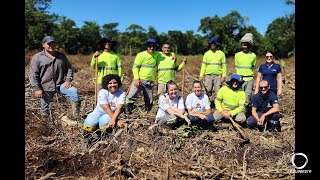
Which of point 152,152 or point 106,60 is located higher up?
point 106,60

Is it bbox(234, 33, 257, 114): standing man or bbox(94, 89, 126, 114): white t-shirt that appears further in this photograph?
bbox(234, 33, 257, 114): standing man

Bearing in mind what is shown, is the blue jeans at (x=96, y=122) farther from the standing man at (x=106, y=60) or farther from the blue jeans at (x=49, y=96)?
the standing man at (x=106, y=60)

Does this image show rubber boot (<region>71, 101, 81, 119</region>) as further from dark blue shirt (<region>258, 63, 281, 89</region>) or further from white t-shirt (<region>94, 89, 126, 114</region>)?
dark blue shirt (<region>258, 63, 281, 89</region>)

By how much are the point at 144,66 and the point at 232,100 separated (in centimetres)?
188

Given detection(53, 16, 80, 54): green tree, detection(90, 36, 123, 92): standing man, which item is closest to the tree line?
detection(53, 16, 80, 54): green tree

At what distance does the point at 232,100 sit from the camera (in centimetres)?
585

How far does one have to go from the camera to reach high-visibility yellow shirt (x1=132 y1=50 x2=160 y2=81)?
647 centimetres

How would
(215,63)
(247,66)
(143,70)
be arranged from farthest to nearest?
(215,63) → (247,66) → (143,70)

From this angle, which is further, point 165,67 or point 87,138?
point 165,67

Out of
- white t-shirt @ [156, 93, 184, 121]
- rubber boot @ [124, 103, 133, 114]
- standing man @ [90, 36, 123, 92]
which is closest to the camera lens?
white t-shirt @ [156, 93, 184, 121]

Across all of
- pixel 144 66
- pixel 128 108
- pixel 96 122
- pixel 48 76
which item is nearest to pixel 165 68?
pixel 144 66

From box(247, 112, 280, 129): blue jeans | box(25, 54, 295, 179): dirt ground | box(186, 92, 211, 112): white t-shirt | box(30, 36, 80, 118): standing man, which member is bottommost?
box(25, 54, 295, 179): dirt ground

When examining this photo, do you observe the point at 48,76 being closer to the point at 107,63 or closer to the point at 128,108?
the point at 107,63
